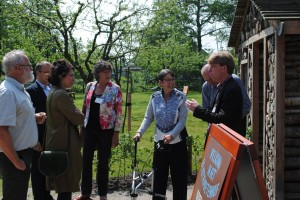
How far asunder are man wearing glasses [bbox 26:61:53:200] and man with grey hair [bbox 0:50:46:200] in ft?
4.13

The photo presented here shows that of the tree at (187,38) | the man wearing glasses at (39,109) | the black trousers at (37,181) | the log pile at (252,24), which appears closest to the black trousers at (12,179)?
the man wearing glasses at (39,109)

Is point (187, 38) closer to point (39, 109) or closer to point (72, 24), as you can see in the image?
point (72, 24)

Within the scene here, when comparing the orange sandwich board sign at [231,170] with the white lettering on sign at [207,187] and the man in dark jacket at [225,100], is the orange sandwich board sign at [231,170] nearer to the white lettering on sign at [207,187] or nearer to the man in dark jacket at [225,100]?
the white lettering on sign at [207,187]

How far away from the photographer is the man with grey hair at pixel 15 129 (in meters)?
3.99

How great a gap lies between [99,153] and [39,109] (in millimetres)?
1073

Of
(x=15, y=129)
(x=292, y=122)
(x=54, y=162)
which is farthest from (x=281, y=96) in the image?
(x=15, y=129)

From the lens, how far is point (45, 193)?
5.68m

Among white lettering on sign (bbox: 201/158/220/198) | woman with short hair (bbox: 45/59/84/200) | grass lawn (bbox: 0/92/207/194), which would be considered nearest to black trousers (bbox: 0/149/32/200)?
woman with short hair (bbox: 45/59/84/200)

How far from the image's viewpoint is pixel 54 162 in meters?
4.86

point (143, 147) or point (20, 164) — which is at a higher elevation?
point (20, 164)

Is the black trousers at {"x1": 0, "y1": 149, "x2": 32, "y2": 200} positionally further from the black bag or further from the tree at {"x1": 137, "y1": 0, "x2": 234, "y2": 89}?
the tree at {"x1": 137, "y1": 0, "x2": 234, "y2": 89}

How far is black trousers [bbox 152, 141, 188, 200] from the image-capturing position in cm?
558

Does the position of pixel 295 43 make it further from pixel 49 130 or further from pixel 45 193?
pixel 45 193

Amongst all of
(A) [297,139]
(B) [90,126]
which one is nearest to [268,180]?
(A) [297,139]
